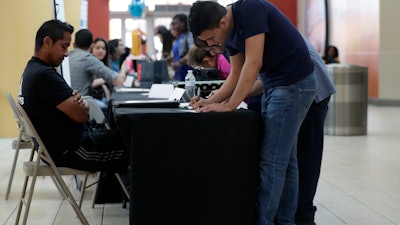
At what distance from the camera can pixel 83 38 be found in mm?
6719

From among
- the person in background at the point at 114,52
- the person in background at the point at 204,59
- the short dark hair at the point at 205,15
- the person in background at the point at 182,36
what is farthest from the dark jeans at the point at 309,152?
the person in background at the point at 114,52

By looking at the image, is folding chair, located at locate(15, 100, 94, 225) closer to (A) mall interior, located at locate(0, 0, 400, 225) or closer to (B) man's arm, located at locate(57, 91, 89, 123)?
(B) man's arm, located at locate(57, 91, 89, 123)

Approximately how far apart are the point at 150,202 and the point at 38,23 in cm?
604

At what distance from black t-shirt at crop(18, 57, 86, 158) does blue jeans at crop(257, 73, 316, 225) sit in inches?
41.3

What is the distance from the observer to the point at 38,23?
8.91 m

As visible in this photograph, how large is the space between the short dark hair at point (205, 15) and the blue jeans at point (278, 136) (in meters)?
0.46

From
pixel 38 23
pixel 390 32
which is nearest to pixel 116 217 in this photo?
pixel 38 23

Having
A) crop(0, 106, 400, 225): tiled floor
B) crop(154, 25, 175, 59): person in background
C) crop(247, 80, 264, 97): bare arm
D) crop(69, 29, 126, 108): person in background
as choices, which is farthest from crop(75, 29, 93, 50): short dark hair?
crop(154, 25, 175, 59): person in background

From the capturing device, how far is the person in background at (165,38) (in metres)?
10.5

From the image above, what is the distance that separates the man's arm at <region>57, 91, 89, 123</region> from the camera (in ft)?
12.5

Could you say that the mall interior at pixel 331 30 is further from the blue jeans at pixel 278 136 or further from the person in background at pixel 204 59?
the blue jeans at pixel 278 136

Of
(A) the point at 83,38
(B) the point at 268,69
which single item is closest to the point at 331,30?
(A) the point at 83,38

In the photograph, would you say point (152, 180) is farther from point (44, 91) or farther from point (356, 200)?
point (356, 200)

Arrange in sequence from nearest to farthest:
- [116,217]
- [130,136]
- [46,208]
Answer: [130,136], [116,217], [46,208]
